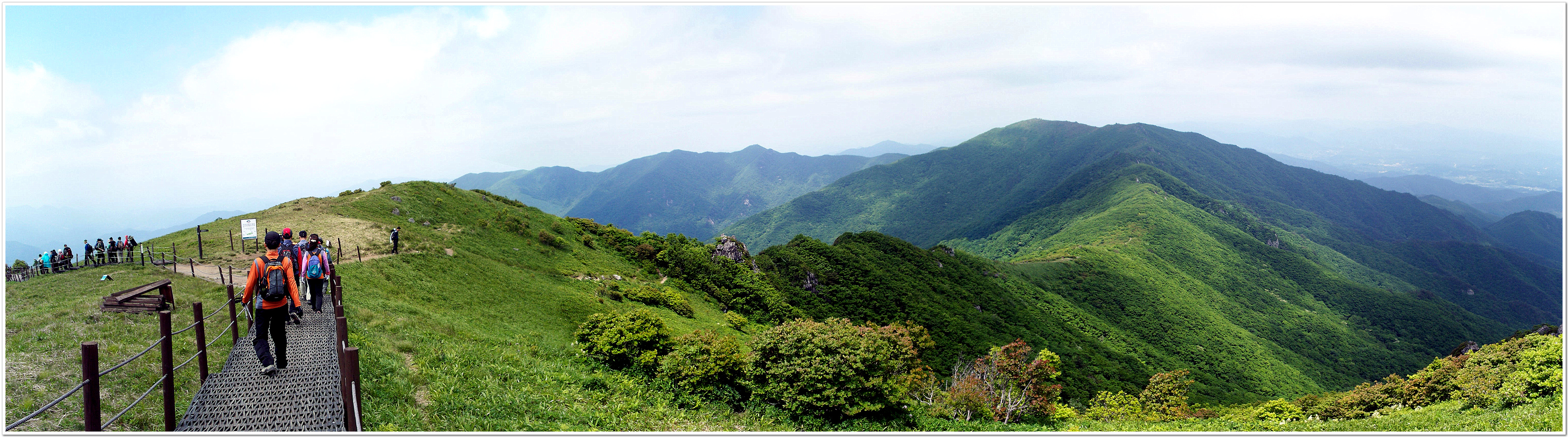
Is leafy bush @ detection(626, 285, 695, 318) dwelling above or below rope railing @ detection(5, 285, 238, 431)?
below

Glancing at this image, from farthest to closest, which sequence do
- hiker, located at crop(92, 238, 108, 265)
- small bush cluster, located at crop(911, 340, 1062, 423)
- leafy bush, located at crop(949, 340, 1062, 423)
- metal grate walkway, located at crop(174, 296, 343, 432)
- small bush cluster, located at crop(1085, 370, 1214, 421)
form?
small bush cluster, located at crop(1085, 370, 1214, 421), leafy bush, located at crop(949, 340, 1062, 423), small bush cluster, located at crop(911, 340, 1062, 423), hiker, located at crop(92, 238, 108, 265), metal grate walkway, located at crop(174, 296, 343, 432)

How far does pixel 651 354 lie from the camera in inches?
803

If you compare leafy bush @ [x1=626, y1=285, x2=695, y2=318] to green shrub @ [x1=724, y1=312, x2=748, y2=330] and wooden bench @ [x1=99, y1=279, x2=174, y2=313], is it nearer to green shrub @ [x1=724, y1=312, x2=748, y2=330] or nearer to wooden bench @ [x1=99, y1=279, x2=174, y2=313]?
green shrub @ [x1=724, y1=312, x2=748, y2=330]

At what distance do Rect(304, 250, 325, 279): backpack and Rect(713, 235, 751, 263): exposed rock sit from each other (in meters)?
38.2

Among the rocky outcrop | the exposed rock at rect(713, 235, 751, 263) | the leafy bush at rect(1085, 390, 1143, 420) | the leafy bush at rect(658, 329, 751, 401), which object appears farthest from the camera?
the rocky outcrop

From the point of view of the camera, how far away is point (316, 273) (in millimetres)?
14703

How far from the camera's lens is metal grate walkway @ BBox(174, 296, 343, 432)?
9.05 meters

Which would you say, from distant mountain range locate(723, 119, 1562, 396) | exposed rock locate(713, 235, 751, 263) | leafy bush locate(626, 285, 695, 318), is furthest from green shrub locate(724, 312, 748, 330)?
distant mountain range locate(723, 119, 1562, 396)

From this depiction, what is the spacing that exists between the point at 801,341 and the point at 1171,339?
100923 millimetres

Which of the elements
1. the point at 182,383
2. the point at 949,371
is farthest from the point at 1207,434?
the point at 949,371

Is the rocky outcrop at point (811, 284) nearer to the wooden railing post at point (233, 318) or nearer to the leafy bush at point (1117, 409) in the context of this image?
the leafy bush at point (1117, 409)

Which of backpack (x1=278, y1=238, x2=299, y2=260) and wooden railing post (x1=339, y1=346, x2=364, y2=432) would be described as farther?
backpack (x1=278, y1=238, x2=299, y2=260)

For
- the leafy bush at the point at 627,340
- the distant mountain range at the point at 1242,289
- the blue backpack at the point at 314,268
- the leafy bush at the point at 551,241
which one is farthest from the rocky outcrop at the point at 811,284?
the blue backpack at the point at 314,268

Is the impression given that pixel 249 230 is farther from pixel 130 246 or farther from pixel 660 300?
pixel 660 300
